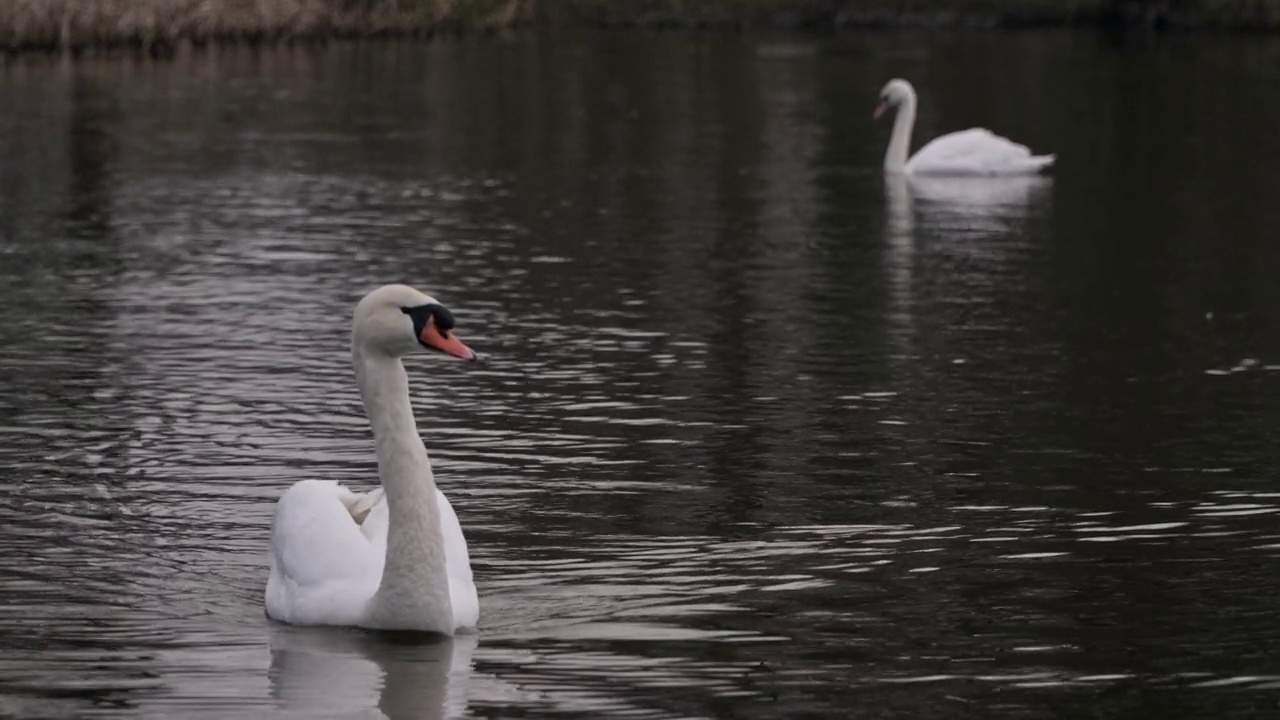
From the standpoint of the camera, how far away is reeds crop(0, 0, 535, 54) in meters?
47.8

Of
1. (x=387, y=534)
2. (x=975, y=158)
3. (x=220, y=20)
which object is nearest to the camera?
(x=387, y=534)

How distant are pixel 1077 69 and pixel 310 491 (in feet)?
136

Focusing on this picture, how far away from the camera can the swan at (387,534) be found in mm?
9039

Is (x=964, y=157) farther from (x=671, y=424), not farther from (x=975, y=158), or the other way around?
(x=671, y=424)

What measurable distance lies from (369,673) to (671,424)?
5.17 m

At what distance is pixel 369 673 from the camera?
8.79m

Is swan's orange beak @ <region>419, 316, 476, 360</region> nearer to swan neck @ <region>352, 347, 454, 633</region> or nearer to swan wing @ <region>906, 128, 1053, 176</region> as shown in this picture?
swan neck @ <region>352, 347, 454, 633</region>

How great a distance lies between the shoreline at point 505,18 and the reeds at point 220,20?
2 cm

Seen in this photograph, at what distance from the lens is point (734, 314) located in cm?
1795

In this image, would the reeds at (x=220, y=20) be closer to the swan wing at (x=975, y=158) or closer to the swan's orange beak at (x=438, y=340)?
the swan wing at (x=975, y=158)

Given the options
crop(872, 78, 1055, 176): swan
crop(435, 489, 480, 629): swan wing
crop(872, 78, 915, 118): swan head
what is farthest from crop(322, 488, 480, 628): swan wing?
crop(872, 78, 915, 118): swan head

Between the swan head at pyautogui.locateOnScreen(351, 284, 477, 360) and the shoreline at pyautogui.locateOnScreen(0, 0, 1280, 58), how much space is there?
39645 millimetres

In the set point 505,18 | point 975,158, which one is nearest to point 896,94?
point 975,158

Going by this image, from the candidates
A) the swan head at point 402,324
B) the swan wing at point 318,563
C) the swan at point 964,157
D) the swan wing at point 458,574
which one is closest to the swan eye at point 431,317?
the swan head at point 402,324
